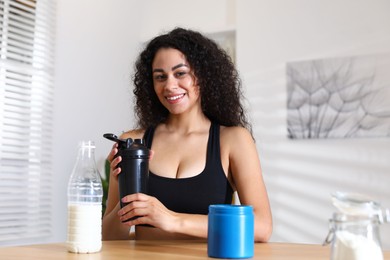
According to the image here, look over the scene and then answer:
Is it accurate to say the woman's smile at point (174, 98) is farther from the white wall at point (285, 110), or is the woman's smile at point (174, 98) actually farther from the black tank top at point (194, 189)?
the white wall at point (285, 110)

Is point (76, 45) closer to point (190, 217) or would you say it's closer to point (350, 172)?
point (350, 172)

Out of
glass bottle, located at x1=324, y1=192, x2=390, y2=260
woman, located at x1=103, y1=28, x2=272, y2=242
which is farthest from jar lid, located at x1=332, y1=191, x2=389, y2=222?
woman, located at x1=103, y1=28, x2=272, y2=242

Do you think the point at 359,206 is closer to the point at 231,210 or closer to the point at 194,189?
the point at 231,210

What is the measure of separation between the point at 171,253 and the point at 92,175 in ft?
0.86

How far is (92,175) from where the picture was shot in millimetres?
1181

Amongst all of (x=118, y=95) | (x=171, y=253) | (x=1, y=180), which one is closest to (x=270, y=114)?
(x=118, y=95)

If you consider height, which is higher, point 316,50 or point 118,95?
point 316,50

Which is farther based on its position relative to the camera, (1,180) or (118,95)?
(118,95)

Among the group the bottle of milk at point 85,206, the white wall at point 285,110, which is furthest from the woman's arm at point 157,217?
the white wall at point 285,110

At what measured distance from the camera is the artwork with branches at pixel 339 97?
3.36 m

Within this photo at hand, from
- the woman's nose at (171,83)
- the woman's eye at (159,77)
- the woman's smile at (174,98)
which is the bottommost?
the woman's smile at (174,98)

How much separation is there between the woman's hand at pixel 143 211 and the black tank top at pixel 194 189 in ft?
1.24

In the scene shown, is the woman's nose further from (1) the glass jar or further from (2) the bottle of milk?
(1) the glass jar

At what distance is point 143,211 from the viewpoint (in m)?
1.27
